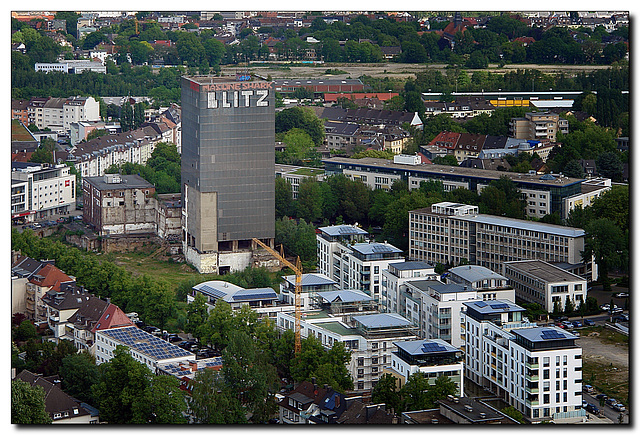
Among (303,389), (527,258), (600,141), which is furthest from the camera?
(600,141)

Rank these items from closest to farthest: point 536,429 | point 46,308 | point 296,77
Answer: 1. point 536,429
2. point 46,308
3. point 296,77

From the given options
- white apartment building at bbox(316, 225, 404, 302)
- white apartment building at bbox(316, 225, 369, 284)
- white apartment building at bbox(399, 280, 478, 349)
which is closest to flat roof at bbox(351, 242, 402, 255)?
white apartment building at bbox(316, 225, 404, 302)

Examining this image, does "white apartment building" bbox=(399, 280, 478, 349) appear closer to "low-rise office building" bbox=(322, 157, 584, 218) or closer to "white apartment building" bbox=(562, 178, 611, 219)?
"white apartment building" bbox=(562, 178, 611, 219)

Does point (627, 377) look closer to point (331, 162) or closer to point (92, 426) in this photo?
point (92, 426)

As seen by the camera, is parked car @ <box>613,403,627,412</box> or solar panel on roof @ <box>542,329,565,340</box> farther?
parked car @ <box>613,403,627,412</box>

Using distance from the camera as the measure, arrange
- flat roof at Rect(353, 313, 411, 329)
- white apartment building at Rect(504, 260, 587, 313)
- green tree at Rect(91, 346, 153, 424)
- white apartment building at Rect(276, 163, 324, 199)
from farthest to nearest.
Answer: white apartment building at Rect(276, 163, 324, 199)
white apartment building at Rect(504, 260, 587, 313)
flat roof at Rect(353, 313, 411, 329)
green tree at Rect(91, 346, 153, 424)

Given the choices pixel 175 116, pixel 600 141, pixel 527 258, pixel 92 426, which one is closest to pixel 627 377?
pixel 527 258

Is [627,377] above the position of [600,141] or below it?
below

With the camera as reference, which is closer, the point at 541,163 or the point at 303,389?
the point at 303,389

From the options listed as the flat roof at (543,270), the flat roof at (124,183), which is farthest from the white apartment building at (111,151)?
the flat roof at (543,270)
